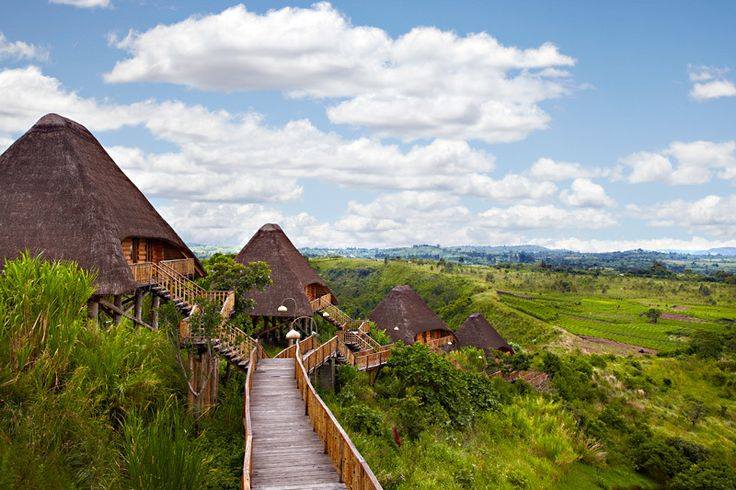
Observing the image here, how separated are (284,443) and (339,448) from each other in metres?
2.16

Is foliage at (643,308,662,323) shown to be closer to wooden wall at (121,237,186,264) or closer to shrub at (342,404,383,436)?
shrub at (342,404,383,436)

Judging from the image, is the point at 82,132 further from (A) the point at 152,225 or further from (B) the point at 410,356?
(B) the point at 410,356

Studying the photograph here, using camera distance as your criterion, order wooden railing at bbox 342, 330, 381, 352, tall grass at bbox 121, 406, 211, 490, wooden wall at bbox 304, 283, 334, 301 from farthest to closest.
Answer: wooden wall at bbox 304, 283, 334, 301 < wooden railing at bbox 342, 330, 381, 352 < tall grass at bbox 121, 406, 211, 490

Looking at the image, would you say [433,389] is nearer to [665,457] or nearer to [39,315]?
[665,457]

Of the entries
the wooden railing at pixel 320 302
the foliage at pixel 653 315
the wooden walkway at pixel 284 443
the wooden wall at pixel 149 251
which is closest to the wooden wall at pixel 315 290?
the wooden railing at pixel 320 302

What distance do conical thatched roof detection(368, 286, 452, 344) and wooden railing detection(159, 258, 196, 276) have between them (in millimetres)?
18209

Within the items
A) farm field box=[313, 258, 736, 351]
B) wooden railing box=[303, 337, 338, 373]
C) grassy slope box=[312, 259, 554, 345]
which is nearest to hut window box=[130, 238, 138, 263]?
wooden railing box=[303, 337, 338, 373]

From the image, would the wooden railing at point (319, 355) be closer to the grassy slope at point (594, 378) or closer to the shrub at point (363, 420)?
the grassy slope at point (594, 378)

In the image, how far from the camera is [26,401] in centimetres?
888

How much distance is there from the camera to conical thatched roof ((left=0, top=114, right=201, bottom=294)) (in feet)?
55.8

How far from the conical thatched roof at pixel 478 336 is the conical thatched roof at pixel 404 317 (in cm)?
307

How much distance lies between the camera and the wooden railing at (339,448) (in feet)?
28.7

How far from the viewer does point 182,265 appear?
24.2m

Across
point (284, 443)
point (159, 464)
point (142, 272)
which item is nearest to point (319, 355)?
point (142, 272)
